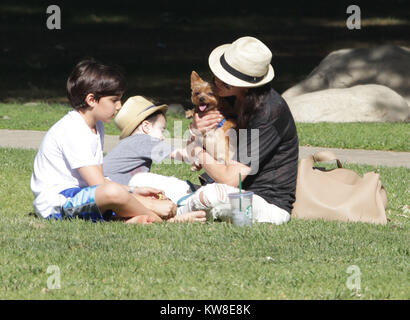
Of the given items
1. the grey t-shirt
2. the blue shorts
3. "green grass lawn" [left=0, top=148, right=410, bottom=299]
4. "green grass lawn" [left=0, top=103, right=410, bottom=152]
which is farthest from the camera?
"green grass lawn" [left=0, top=103, right=410, bottom=152]

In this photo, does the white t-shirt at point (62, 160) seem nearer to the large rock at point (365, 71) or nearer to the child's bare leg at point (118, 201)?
the child's bare leg at point (118, 201)

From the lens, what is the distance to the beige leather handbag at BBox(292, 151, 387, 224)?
6.49m

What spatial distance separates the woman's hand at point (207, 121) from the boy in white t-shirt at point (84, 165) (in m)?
Result: 0.59

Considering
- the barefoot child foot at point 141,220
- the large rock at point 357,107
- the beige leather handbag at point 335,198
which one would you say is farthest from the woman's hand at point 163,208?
the large rock at point 357,107

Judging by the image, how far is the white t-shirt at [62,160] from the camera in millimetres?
6176

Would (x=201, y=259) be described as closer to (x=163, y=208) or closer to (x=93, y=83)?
(x=163, y=208)

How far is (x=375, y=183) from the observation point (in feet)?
21.4

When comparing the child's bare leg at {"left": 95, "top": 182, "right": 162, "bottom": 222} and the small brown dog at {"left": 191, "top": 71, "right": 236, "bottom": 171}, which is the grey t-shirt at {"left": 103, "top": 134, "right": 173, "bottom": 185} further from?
the child's bare leg at {"left": 95, "top": 182, "right": 162, "bottom": 222}

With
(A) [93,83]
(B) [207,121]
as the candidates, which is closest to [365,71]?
(B) [207,121]

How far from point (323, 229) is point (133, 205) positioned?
137 centimetres

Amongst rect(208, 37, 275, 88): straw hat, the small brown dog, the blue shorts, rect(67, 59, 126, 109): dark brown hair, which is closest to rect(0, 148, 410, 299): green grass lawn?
the blue shorts

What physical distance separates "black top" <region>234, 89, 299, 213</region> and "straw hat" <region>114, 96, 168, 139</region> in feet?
3.17

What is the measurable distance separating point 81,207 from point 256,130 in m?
1.36
